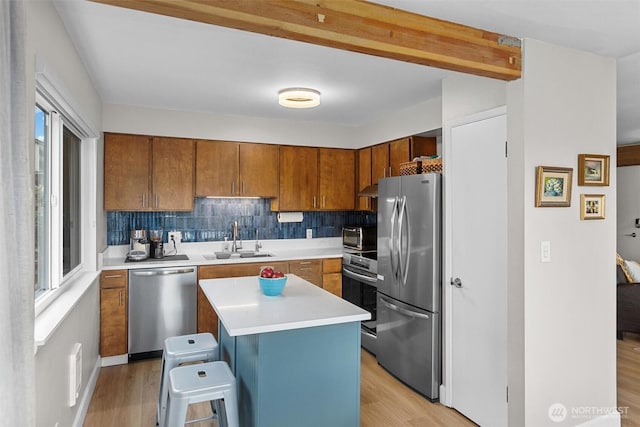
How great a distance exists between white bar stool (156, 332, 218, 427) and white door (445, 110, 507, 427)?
172cm

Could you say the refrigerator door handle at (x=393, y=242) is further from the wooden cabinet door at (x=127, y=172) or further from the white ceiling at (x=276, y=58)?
the wooden cabinet door at (x=127, y=172)

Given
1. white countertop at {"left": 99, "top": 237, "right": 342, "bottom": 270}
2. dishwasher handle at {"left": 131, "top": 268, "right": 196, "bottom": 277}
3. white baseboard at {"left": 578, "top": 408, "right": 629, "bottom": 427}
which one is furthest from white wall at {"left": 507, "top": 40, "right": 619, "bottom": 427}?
dishwasher handle at {"left": 131, "top": 268, "right": 196, "bottom": 277}

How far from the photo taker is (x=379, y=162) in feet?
14.9

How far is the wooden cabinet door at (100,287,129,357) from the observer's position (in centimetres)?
371

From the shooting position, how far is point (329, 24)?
1803mm

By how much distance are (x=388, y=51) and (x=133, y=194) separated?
3117 millimetres

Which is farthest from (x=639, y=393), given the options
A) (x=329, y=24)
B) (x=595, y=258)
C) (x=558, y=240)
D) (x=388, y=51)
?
(x=329, y=24)

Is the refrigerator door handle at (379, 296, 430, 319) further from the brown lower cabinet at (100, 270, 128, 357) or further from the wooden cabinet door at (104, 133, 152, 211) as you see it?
the wooden cabinet door at (104, 133, 152, 211)

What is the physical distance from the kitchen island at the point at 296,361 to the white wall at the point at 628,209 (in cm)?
639

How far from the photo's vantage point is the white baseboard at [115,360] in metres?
3.75

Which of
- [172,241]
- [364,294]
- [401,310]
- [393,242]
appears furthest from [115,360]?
[393,242]

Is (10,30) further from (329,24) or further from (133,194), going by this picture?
(133,194)

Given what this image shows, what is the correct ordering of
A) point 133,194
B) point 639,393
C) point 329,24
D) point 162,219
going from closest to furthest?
point 329,24 → point 639,393 → point 133,194 → point 162,219

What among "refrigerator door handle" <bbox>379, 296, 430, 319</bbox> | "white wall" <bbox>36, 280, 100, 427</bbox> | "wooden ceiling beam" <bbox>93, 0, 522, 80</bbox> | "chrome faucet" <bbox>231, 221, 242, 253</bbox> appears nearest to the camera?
"wooden ceiling beam" <bbox>93, 0, 522, 80</bbox>
